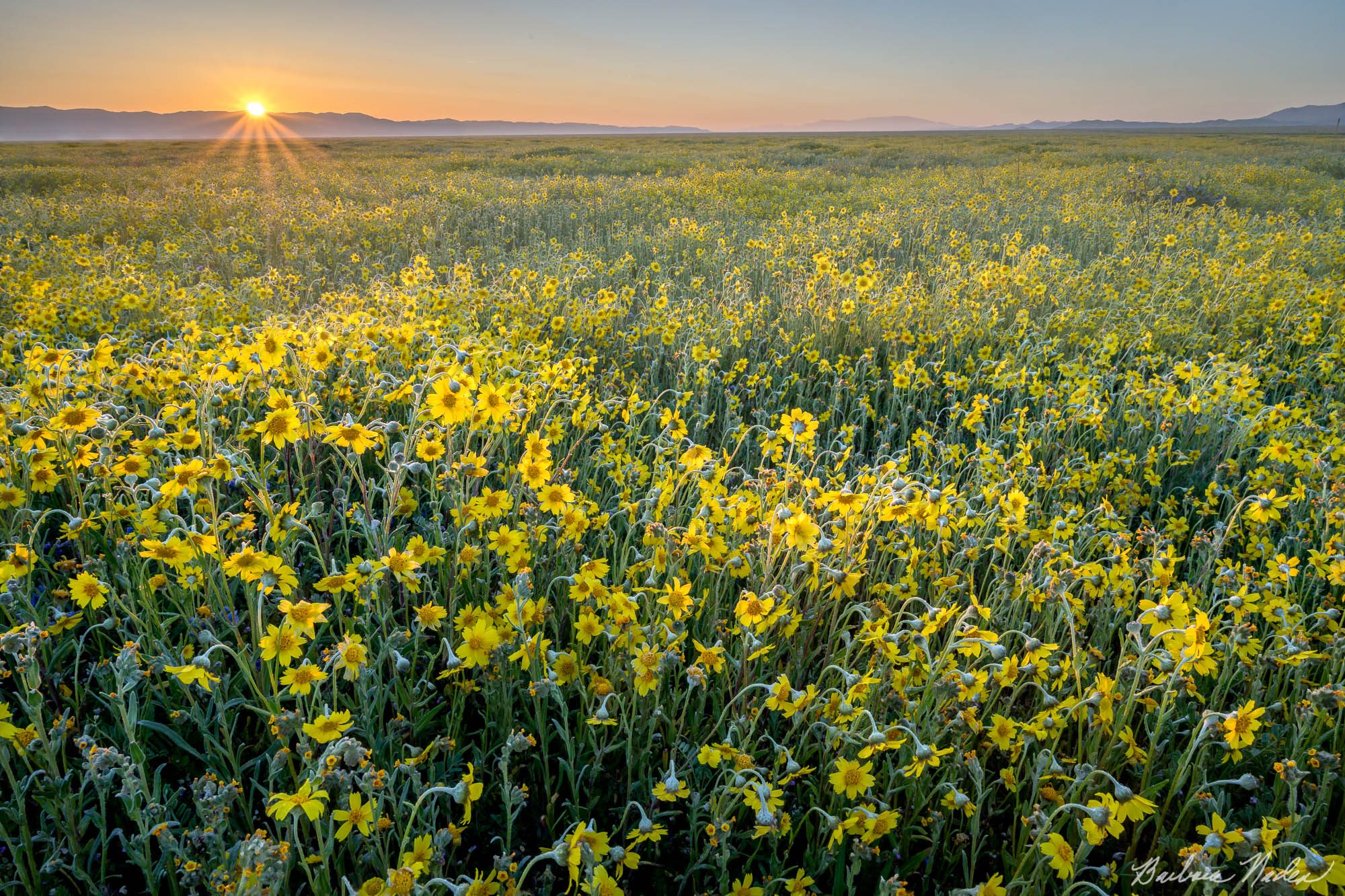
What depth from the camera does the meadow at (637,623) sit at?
1.58 m

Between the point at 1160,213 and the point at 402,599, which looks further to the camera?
the point at 1160,213

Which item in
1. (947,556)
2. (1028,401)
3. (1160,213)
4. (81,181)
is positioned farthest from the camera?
(81,181)

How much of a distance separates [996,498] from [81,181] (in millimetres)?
23561

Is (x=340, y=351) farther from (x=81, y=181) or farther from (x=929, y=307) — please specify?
(x=81, y=181)

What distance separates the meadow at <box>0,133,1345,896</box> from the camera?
1.58 meters

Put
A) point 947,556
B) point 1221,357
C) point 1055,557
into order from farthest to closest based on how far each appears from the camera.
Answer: point 1221,357 → point 947,556 → point 1055,557

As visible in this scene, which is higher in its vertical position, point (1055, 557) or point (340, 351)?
point (340, 351)

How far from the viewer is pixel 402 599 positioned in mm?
2381

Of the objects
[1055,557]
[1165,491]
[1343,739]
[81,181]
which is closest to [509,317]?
[1055,557]

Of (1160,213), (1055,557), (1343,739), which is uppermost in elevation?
(1160,213)

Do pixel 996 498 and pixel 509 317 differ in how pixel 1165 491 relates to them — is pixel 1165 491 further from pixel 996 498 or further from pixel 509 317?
pixel 509 317

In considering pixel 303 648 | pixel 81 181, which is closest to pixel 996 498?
pixel 303 648

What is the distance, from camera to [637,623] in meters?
2.00

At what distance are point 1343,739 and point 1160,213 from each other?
1336 centimetres
